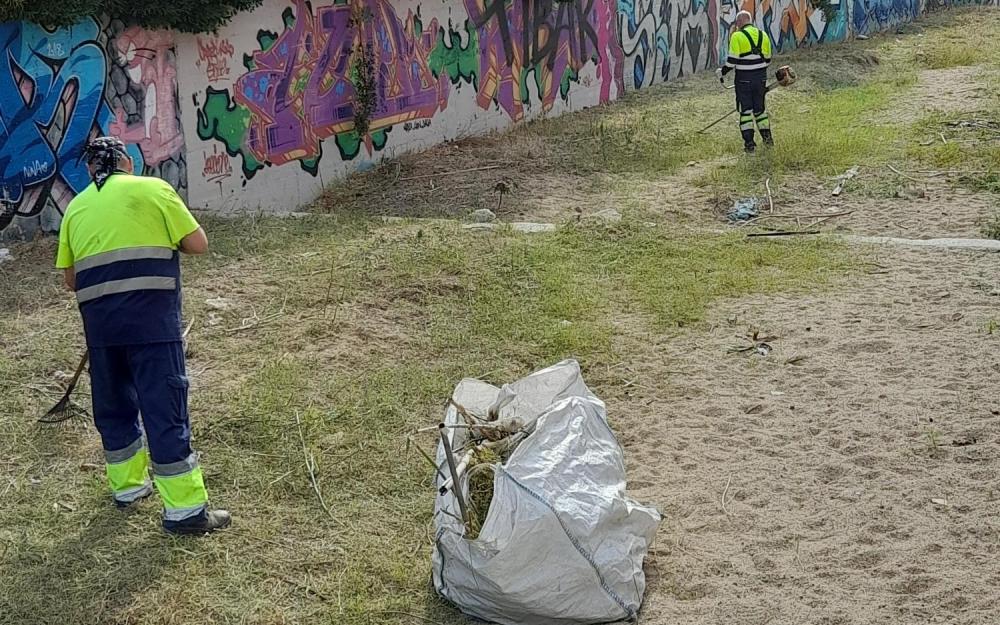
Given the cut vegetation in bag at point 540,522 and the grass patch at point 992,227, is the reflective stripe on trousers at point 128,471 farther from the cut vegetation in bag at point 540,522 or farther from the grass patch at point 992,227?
the grass patch at point 992,227

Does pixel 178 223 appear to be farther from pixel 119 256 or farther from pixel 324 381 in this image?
pixel 324 381

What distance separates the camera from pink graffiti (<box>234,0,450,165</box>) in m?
11.5

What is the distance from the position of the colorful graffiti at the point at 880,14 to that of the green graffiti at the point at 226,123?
65.8 ft

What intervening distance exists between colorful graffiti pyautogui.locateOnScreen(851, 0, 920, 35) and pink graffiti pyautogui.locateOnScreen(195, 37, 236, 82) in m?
20.1

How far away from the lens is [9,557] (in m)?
4.96

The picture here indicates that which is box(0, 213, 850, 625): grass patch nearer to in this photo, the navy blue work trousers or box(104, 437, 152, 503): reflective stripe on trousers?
box(104, 437, 152, 503): reflective stripe on trousers

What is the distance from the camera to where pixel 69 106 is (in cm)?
953

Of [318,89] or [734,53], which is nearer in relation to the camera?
[318,89]

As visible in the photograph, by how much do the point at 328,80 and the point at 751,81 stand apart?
201 inches

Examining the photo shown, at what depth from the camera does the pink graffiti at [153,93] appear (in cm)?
1002

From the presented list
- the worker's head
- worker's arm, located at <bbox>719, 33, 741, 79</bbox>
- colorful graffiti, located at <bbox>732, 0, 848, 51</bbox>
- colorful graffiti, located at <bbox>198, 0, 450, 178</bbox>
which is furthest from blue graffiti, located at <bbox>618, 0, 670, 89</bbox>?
the worker's head

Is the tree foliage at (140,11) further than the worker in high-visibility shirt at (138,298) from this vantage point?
Yes

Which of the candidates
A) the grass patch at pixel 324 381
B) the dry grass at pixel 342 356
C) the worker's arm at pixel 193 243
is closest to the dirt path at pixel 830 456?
the dry grass at pixel 342 356

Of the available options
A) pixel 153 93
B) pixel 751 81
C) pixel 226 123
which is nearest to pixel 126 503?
pixel 153 93
